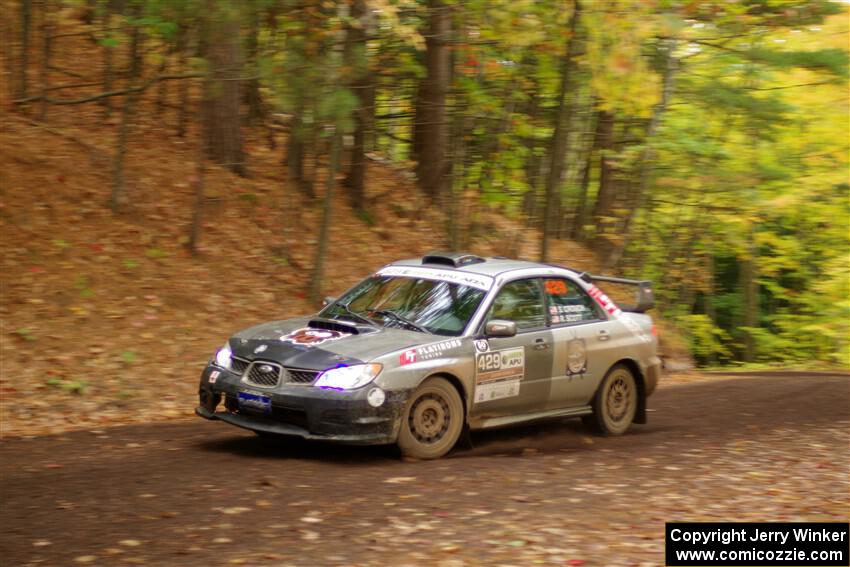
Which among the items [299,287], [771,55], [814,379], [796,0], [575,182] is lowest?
[814,379]

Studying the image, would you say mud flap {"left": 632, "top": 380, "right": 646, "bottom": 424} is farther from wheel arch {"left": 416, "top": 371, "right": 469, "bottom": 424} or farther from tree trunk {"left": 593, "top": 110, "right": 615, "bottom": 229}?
tree trunk {"left": 593, "top": 110, "right": 615, "bottom": 229}

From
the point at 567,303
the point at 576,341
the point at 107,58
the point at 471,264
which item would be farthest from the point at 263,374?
the point at 107,58

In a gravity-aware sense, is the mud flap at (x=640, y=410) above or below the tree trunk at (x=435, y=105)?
below

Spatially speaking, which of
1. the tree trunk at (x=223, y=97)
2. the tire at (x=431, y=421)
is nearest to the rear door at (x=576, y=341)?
the tire at (x=431, y=421)

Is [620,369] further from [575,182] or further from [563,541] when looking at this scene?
[575,182]

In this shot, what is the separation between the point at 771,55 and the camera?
751 inches

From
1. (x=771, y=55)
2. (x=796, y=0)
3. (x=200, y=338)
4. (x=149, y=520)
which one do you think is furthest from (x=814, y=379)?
(x=149, y=520)

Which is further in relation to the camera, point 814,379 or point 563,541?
point 814,379

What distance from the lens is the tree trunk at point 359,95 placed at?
1438 cm

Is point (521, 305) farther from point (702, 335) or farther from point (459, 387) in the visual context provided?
point (702, 335)

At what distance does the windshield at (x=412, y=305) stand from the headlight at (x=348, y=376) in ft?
3.13

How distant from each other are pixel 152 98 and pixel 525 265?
460 inches

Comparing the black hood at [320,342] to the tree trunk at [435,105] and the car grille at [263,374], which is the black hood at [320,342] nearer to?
the car grille at [263,374]

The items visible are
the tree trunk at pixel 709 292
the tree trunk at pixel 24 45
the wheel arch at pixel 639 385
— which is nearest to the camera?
the wheel arch at pixel 639 385
